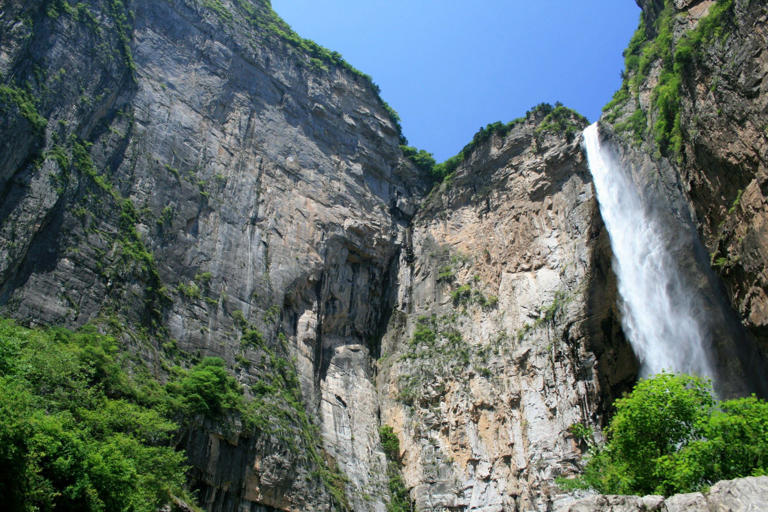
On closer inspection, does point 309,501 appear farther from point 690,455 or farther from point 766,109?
point 766,109

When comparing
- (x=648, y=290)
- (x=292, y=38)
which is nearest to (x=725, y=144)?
(x=648, y=290)

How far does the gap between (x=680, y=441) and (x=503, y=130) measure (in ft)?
84.0

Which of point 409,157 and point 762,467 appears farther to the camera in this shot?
point 409,157

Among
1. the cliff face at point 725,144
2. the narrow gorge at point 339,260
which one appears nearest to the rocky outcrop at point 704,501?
the narrow gorge at point 339,260

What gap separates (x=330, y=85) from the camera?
136 ft

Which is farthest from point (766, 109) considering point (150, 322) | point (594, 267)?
point (150, 322)

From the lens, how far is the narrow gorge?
18766 mm

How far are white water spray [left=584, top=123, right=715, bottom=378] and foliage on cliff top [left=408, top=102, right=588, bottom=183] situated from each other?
6.19 m

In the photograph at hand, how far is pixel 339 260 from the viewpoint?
35.6 m

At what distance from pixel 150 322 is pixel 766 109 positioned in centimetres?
2172

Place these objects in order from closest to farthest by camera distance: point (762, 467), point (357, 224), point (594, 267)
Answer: point (762, 467) → point (594, 267) → point (357, 224)

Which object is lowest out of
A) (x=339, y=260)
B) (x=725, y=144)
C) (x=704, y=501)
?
(x=704, y=501)

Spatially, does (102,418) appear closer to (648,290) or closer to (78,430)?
(78,430)

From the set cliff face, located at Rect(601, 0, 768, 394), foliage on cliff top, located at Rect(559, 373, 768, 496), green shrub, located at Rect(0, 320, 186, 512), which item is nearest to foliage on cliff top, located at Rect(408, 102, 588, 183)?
cliff face, located at Rect(601, 0, 768, 394)
